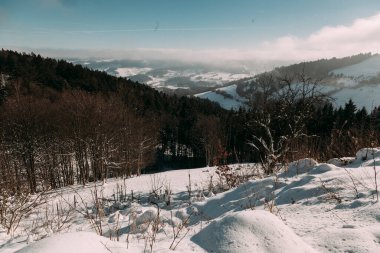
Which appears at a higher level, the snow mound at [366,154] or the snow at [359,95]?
the snow mound at [366,154]

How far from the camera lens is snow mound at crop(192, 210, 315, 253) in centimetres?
276

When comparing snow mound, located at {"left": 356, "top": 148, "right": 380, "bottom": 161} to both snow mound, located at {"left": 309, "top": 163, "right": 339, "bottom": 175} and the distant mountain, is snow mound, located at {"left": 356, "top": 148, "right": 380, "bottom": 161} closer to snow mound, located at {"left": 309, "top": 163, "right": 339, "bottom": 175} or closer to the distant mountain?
snow mound, located at {"left": 309, "top": 163, "right": 339, "bottom": 175}

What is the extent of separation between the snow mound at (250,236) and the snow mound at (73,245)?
90 centimetres

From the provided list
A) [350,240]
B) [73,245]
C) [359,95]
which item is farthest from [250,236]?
[359,95]

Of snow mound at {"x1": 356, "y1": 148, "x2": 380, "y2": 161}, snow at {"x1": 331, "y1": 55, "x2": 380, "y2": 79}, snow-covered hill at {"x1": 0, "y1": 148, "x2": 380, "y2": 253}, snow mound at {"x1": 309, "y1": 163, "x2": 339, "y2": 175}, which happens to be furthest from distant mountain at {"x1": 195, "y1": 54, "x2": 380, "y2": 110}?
snow-covered hill at {"x1": 0, "y1": 148, "x2": 380, "y2": 253}

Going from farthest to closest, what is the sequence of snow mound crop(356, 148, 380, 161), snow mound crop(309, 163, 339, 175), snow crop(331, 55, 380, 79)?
1. snow crop(331, 55, 380, 79)
2. snow mound crop(356, 148, 380, 161)
3. snow mound crop(309, 163, 339, 175)

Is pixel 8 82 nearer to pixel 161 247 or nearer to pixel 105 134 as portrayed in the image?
pixel 105 134

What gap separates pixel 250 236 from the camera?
2.86 meters

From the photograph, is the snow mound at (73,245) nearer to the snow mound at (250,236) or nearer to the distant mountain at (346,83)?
the snow mound at (250,236)

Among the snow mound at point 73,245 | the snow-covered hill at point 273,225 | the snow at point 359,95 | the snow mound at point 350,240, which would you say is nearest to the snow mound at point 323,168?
the snow-covered hill at point 273,225

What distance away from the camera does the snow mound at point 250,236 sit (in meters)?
2.76

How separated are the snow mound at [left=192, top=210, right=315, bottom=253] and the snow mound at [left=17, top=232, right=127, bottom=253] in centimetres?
90

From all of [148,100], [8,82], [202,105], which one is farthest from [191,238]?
[202,105]

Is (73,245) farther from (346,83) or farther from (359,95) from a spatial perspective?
(346,83)
